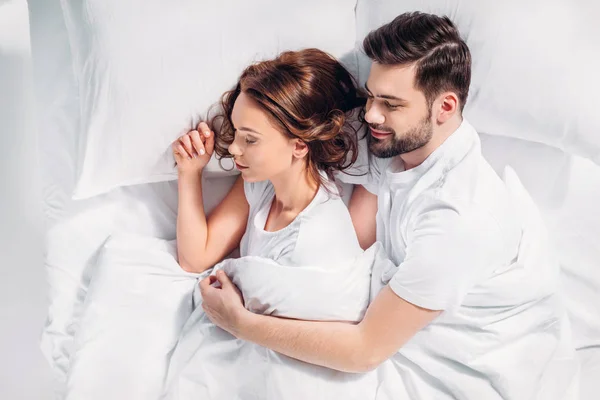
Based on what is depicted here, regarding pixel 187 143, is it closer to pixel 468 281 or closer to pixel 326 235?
pixel 326 235

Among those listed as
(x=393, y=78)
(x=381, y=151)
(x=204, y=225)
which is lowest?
(x=204, y=225)

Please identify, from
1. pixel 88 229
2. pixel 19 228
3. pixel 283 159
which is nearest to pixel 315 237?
pixel 283 159

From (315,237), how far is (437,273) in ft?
0.75

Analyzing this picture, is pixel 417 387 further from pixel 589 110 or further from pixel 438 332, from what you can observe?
pixel 589 110

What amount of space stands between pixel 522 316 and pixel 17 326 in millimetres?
877

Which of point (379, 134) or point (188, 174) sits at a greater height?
point (379, 134)

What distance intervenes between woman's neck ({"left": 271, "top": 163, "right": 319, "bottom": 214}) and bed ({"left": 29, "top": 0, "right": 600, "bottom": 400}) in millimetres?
138

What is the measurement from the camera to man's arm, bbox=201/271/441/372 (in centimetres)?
100

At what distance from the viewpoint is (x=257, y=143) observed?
108cm

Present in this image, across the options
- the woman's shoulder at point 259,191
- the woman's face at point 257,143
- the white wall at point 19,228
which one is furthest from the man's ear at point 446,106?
the white wall at point 19,228

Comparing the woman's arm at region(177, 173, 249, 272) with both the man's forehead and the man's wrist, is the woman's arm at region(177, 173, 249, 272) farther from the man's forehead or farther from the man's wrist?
the man's forehead

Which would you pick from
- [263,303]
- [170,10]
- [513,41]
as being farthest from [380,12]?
[263,303]

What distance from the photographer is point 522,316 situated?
1108 mm

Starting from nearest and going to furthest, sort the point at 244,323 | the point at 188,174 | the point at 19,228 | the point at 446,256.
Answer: the point at 446,256
the point at 244,323
the point at 188,174
the point at 19,228
